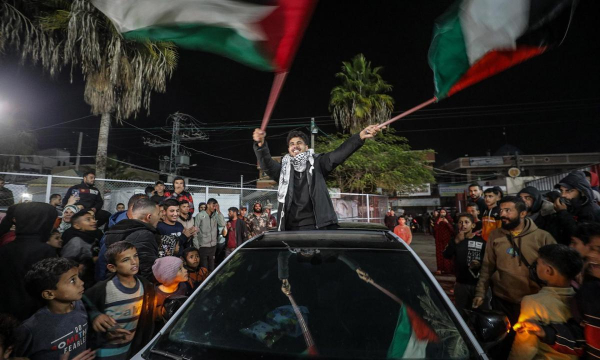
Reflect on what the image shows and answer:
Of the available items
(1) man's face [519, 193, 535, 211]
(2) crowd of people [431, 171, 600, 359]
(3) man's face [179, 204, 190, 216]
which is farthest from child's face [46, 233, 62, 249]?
Answer: (1) man's face [519, 193, 535, 211]

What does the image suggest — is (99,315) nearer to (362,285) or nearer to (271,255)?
(271,255)

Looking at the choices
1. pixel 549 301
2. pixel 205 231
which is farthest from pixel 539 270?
pixel 205 231

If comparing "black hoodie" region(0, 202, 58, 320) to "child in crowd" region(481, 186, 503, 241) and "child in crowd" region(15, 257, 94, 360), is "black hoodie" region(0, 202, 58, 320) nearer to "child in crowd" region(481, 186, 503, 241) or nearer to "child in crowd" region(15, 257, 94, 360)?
"child in crowd" region(15, 257, 94, 360)

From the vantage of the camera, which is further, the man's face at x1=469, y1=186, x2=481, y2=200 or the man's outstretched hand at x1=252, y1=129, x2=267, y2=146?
the man's face at x1=469, y1=186, x2=481, y2=200

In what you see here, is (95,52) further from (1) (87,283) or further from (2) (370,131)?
(2) (370,131)

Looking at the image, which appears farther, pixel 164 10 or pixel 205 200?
pixel 205 200

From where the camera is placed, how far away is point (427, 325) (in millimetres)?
1641

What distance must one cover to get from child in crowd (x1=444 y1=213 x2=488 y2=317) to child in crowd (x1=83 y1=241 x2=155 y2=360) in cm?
370

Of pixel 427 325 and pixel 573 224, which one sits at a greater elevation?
pixel 573 224

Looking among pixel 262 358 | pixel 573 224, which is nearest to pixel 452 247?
pixel 573 224

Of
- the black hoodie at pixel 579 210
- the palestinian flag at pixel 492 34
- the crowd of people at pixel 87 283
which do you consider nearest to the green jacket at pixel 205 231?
the crowd of people at pixel 87 283

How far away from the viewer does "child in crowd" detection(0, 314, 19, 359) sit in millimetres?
1586

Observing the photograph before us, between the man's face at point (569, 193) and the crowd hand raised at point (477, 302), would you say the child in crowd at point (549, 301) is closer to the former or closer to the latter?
the crowd hand raised at point (477, 302)

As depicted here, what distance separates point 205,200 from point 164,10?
23.6 ft
